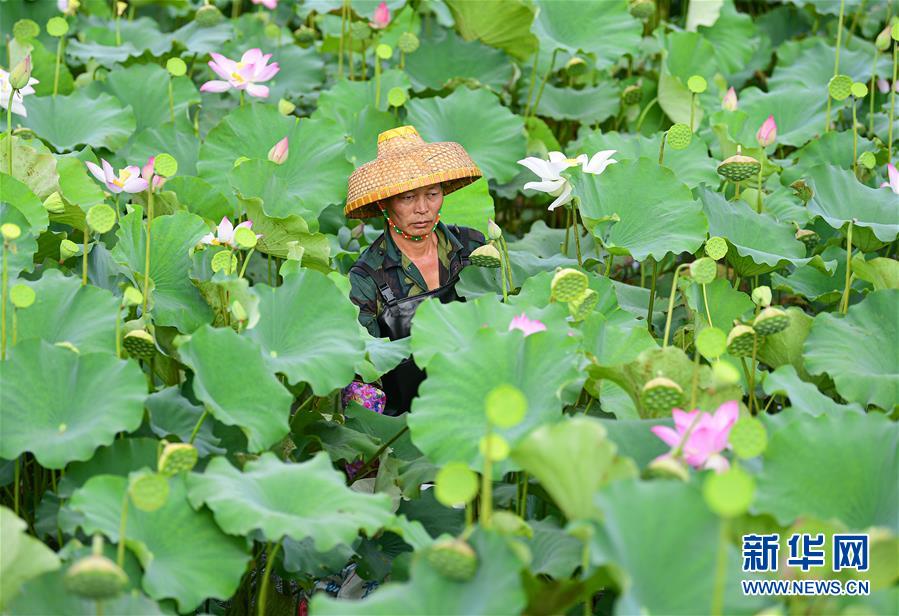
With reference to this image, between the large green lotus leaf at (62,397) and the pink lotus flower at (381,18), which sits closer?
the large green lotus leaf at (62,397)

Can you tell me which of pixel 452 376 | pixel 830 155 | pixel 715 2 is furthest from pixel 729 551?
pixel 715 2

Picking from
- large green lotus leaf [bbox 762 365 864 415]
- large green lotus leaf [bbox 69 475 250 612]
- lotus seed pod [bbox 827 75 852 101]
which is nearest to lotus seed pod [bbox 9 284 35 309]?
large green lotus leaf [bbox 69 475 250 612]

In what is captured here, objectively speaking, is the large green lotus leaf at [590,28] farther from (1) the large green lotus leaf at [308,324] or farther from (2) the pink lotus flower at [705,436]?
(2) the pink lotus flower at [705,436]

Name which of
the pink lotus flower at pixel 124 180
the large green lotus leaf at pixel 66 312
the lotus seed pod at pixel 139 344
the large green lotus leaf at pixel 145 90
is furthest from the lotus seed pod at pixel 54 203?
the large green lotus leaf at pixel 145 90

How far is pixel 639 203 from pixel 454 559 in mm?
1040

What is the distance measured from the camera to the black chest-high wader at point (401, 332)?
2.07 meters

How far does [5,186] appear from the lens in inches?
78.8

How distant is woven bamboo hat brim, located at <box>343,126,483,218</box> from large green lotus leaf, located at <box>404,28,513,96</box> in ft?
2.87

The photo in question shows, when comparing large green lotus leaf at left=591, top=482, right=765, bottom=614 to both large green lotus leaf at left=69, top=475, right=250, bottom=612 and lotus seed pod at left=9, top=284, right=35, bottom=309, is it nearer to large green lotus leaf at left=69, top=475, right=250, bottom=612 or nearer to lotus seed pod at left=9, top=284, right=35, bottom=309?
large green lotus leaf at left=69, top=475, right=250, bottom=612

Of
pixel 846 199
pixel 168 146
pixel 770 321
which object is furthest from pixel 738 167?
pixel 168 146

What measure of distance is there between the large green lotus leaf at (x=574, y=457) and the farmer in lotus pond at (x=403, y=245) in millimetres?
780

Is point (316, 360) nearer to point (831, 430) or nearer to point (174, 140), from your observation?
point (831, 430)

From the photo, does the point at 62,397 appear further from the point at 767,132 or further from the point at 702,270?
the point at 767,132

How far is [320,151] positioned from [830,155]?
3.52 ft
